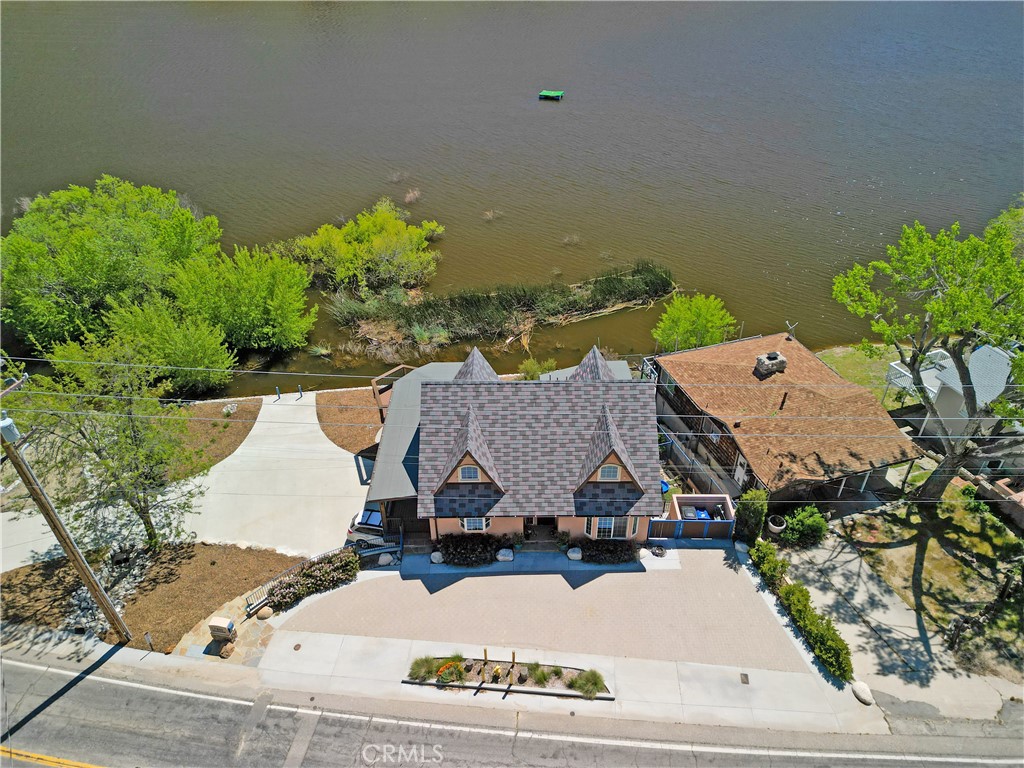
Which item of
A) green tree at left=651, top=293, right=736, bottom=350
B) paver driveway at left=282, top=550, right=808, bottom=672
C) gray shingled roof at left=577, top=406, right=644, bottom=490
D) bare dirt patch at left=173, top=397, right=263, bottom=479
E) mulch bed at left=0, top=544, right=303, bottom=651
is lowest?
paver driveway at left=282, top=550, right=808, bottom=672

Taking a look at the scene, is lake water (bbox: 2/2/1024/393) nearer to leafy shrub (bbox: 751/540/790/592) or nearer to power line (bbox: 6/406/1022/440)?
power line (bbox: 6/406/1022/440)

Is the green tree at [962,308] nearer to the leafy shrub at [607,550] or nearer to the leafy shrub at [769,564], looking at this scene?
the leafy shrub at [769,564]

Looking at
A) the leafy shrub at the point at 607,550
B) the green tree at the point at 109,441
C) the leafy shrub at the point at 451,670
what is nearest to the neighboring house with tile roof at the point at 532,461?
the leafy shrub at the point at 607,550

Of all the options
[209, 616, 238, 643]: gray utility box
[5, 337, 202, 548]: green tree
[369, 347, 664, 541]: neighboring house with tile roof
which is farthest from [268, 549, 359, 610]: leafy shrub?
[5, 337, 202, 548]: green tree

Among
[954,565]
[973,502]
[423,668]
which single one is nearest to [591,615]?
[423,668]

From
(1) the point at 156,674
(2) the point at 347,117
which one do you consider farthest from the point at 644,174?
(1) the point at 156,674

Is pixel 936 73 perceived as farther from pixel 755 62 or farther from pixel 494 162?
pixel 494 162
